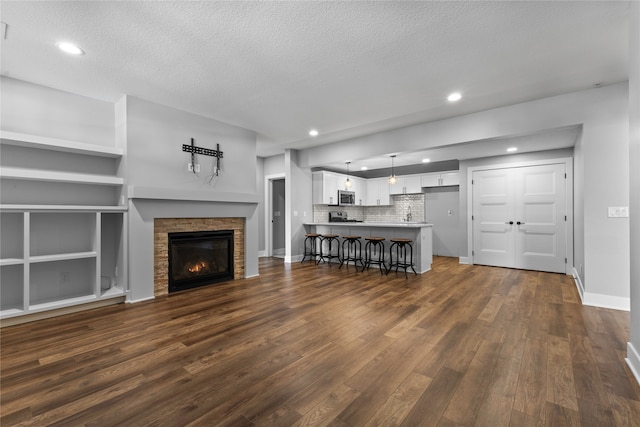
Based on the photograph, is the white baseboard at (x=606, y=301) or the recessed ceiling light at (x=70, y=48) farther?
the white baseboard at (x=606, y=301)

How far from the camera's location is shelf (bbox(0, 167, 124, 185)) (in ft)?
10.2

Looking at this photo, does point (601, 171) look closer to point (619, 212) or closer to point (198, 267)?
point (619, 212)

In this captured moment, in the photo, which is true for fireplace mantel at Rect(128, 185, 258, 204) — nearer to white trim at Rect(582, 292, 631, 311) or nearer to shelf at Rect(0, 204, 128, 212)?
shelf at Rect(0, 204, 128, 212)

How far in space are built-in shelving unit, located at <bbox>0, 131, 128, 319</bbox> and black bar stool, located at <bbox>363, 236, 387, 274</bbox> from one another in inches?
170

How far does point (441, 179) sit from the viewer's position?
313 inches

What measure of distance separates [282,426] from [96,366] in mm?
1616

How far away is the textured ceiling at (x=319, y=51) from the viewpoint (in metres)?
2.33

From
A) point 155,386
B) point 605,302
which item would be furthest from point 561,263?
point 155,386

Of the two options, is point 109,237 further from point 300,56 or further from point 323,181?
point 323,181

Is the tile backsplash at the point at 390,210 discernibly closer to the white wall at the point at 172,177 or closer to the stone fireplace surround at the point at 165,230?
the white wall at the point at 172,177

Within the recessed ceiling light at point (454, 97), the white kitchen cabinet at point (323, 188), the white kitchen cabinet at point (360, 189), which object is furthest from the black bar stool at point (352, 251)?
the recessed ceiling light at point (454, 97)

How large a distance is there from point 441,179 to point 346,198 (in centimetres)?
264

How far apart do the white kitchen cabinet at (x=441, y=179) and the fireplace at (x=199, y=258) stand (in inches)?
222

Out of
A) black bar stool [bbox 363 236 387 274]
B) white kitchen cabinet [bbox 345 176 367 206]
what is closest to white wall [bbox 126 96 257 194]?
black bar stool [bbox 363 236 387 274]
